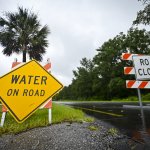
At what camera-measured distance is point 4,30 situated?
17.0 metres

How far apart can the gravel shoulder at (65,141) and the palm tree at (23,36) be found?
518 inches

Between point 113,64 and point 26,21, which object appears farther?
point 113,64

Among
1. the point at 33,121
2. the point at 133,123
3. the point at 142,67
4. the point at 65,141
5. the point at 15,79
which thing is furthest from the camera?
the point at 133,123

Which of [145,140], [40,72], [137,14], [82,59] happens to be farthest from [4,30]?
[82,59]

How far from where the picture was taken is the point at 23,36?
16.9m

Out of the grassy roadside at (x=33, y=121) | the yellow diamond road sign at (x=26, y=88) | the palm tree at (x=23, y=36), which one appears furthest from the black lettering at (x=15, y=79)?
the palm tree at (x=23, y=36)

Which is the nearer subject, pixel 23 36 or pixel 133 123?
pixel 133 123

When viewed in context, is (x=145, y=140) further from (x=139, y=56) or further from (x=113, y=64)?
(x=113, y=64)

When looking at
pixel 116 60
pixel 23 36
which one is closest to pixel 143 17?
pixel 23 36

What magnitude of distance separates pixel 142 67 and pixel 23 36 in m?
13.2

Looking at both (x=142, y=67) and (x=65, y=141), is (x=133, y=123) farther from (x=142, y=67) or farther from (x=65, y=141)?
(x=65, y=141)

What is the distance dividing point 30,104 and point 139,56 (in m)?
2.97

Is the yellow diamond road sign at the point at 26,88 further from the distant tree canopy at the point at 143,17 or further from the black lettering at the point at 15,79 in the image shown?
the distant tree canopy at the point at 143,17

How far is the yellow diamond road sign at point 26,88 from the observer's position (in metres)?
4.64
